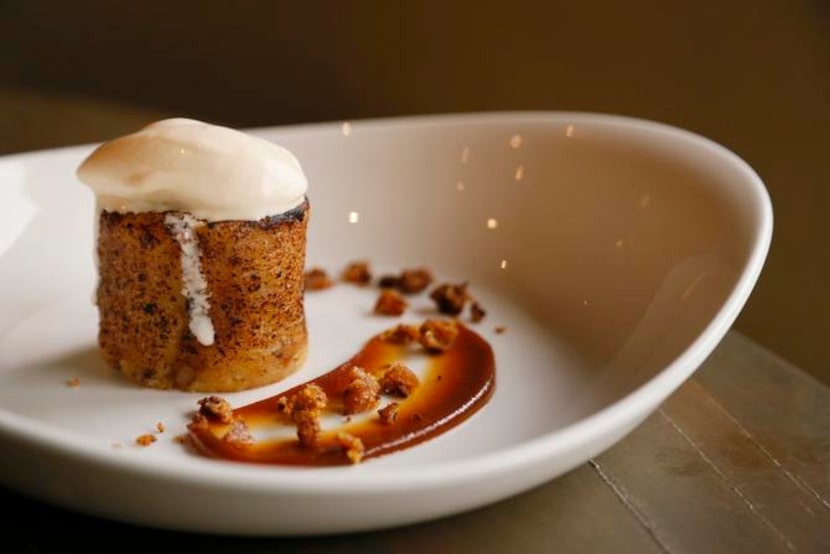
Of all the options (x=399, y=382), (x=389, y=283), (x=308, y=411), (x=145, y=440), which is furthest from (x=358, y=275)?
(x=145, y=440)

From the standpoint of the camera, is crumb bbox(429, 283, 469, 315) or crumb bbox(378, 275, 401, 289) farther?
crumb bbox(378, 275, 401, 289)

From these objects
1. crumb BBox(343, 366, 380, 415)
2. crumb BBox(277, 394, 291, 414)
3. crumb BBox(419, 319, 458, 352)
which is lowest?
crumb BBox(419, 319, 458, 352)

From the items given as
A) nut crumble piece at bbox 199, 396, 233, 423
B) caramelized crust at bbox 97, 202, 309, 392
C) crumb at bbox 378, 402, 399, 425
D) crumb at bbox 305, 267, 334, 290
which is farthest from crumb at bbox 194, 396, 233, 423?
crumb at bbox 305, 267, 334, 290

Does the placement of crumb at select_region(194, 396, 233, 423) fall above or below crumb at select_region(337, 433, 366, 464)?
below

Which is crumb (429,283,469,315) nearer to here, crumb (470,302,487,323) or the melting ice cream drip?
crumb (470,302,487,323)

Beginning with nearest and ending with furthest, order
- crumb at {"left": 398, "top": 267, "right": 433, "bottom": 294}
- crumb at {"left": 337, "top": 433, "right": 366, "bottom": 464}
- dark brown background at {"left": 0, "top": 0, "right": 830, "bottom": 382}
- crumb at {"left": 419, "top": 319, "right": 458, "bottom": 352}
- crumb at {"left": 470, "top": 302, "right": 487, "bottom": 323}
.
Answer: crumb at {"left": 337, "top": 433, "right": 366, "bottom": 464}
crumb at {"left": 419, "top": 319, "right": 458, "bottom": 352}
crumb at {"left": 470, "top": 302, "right": 487, "bottom": 323}
crumb at {"left": 398, "top": 267, "right": 433, "bottom": 294}
dark brown background at {"left": 0, "top": 0, "right": 830, "bottom": 382}

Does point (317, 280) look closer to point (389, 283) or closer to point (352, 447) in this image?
point (389, 283)
